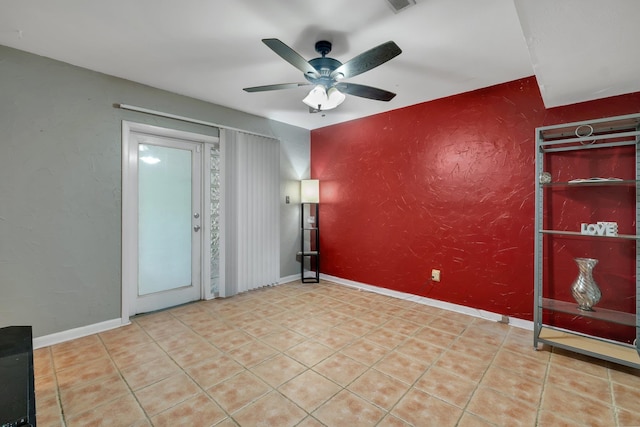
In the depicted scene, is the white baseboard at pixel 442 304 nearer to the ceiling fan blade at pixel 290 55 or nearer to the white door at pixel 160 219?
the white door at pixel 160 219

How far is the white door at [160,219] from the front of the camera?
2848 mm

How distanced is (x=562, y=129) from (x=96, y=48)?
391 cm

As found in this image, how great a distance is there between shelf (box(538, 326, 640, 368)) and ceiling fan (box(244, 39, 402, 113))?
2359mm

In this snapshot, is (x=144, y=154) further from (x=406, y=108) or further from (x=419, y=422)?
(x=419, y=422)

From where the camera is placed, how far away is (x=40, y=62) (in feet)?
7.59

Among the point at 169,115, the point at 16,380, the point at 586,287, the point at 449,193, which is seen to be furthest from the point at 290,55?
the point at 586,287

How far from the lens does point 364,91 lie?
2.27 metres

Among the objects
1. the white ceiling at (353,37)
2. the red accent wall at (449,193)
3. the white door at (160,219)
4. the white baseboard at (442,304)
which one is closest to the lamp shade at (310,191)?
the red accent wall at (449,193)

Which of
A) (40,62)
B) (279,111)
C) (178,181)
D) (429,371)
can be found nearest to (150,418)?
(429,371)

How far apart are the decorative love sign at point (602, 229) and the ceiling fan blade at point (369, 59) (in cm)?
199

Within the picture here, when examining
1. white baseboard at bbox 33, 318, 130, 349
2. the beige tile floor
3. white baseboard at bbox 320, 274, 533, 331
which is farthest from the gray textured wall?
white baseboard at bbox 320, 274, 533, 331

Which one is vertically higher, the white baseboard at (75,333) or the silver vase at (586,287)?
the silver vase at (586,287)

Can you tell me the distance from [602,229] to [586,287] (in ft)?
1.54

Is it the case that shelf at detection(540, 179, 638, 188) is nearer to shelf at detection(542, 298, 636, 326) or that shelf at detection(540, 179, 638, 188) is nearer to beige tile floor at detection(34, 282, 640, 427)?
shelf at detection(542, 298, 636, 326)
